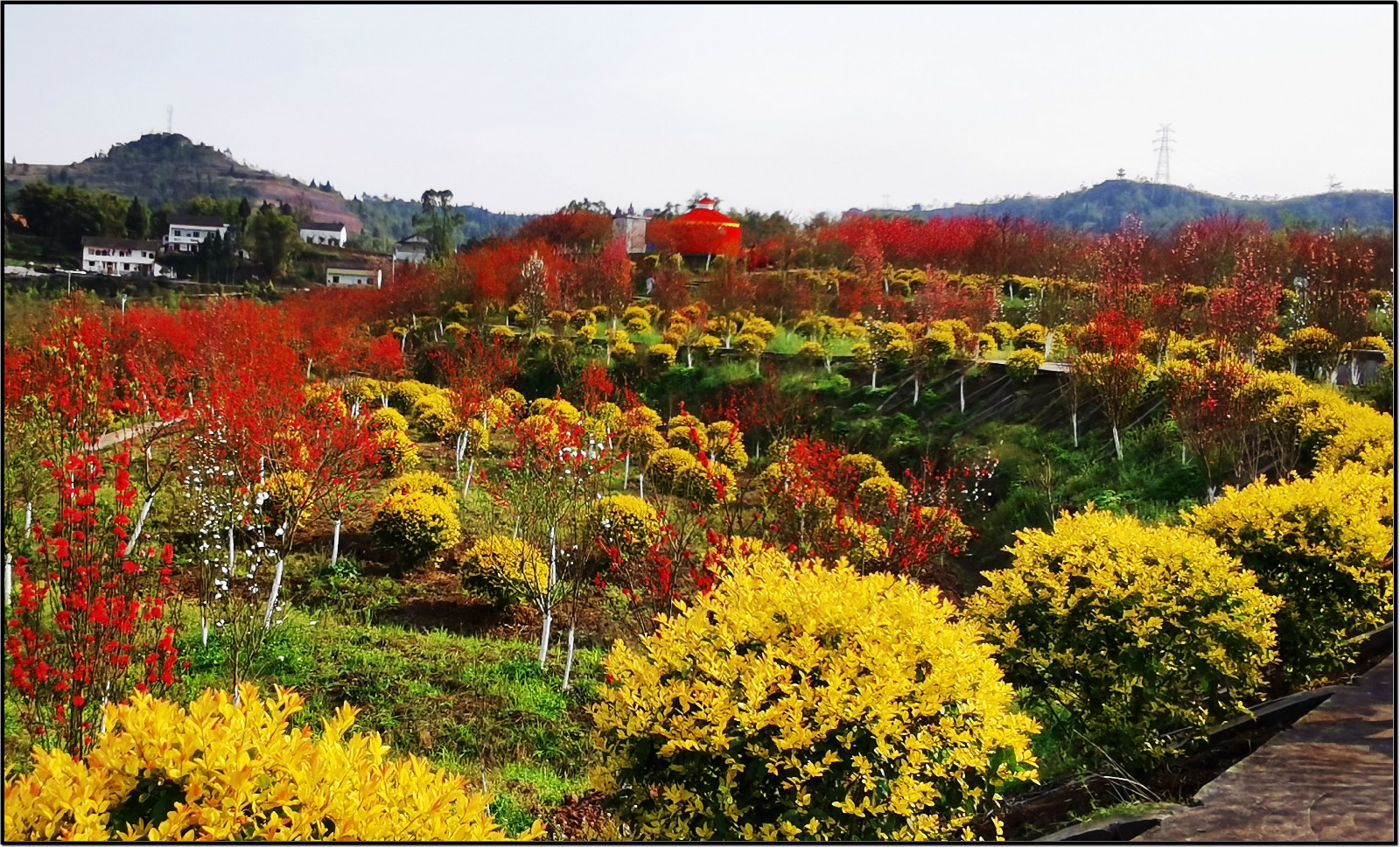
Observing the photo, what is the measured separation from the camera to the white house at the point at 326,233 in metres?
37.8

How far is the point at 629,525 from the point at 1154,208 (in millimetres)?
24272

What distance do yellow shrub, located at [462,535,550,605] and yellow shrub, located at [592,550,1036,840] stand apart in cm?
431

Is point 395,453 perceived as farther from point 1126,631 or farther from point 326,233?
point 326,233

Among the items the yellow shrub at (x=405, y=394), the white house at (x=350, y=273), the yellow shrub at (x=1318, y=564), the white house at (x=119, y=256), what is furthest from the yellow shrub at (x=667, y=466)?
the white house at (x=350, y=273)

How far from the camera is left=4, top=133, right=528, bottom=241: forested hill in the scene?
1337cm

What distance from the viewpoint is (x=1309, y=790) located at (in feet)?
11.4

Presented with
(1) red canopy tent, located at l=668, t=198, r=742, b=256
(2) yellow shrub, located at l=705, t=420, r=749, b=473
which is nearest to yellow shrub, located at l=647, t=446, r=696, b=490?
(2) yellow shrub, located at l=705, t=420, r=749, b=473

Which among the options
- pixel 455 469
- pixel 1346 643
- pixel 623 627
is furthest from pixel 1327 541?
pixel 455 469

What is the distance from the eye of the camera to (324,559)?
8570 mm

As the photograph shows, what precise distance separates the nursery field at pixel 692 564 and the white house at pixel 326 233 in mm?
20680

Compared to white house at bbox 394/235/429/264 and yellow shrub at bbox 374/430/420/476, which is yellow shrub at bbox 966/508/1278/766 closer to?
yellow shrub at bbox 374/430/420/476

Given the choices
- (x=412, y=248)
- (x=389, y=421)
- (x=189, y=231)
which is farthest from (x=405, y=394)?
(x=412, y=248)

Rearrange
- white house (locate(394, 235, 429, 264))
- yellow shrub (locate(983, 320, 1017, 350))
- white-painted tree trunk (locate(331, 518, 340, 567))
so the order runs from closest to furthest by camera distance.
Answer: white-painted tree trunk (locate(331, 518, 340, 567)), yellow shrub (locate(983, 320, 1017, 350)), white house (locate(394, 235, 429, 264))

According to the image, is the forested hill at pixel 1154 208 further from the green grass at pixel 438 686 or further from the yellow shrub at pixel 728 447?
the green grass at pixel 438 686
